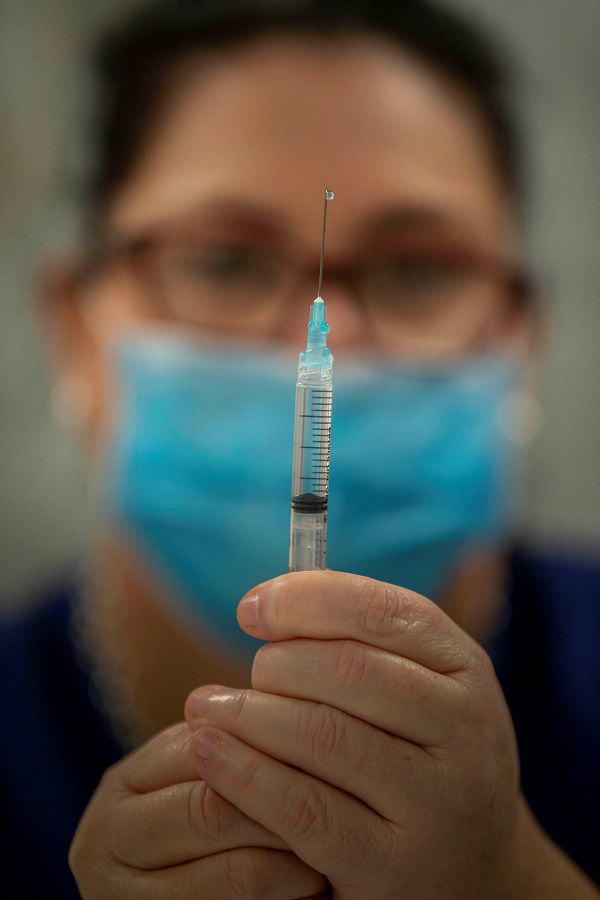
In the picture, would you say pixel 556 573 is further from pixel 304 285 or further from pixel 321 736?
pixel 321 736

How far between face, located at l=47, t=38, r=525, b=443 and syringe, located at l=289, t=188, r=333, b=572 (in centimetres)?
46

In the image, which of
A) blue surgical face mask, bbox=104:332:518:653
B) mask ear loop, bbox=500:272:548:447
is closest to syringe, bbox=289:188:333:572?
blue surgical face mask, bbox=104:332:518:653

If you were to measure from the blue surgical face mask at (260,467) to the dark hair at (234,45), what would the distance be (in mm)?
344

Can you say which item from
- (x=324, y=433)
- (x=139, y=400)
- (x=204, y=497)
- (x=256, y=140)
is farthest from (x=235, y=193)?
(x=324, y=433)

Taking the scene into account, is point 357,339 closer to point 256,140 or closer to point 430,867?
point 256,140

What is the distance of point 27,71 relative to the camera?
148 centimetres

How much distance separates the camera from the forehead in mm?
1072

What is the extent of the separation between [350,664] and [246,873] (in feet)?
0.54

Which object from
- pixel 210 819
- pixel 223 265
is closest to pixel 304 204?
pixel 223 265

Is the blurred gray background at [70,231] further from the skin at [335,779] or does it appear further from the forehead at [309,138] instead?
the skin at [335,779]

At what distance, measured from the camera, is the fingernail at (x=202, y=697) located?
0.54 m

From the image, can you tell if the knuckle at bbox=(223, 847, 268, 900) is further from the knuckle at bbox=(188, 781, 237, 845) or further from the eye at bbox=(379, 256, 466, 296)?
the eye at bbox=(379, 256, 466, 296)

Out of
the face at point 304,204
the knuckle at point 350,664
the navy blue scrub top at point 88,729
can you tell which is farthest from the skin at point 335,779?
the face at point 304,204

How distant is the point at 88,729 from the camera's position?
1115 millimetres
